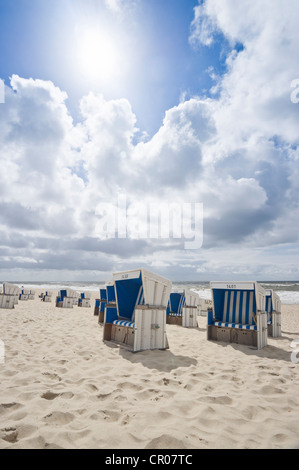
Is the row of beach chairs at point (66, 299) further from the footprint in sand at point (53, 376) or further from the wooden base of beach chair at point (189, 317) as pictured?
the footprint in sand at point (53, 376)

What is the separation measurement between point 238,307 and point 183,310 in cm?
377

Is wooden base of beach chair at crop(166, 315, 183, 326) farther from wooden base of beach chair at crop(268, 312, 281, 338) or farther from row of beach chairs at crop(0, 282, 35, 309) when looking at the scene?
row of beach chairs at crop(0, 282, 35, 309)

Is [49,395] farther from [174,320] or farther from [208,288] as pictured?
[208,288]

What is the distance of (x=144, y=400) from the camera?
3.31m

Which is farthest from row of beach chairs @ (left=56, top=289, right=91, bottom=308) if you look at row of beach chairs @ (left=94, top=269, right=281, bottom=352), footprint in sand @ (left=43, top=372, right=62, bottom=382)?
footprint in sand @ (left=43, top=372, right=62, bottom=382)

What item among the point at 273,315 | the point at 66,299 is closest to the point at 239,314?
the point at 273,315

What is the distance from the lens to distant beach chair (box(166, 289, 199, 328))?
11.4 meters

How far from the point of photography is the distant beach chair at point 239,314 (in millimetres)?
7109

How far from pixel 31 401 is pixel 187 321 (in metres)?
9.15

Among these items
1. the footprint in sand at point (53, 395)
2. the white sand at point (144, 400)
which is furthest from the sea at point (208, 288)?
the footprint in sand at point (53, 395)

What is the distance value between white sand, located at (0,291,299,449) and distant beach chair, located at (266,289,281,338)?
3.81 m

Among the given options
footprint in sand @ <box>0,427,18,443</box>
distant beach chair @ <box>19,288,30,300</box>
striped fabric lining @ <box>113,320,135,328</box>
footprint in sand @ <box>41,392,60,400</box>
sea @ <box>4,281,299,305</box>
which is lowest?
sea @ <box>4,281,299,305</box>
